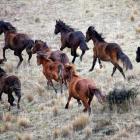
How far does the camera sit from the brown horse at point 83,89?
36.6 ft

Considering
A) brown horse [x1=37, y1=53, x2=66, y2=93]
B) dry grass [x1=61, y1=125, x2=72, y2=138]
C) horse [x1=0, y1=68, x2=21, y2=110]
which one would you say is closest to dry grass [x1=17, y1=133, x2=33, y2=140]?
dry grass [x1=61, y1=125, x2=72, y2=138]

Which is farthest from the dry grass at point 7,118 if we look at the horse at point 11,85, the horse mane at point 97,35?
the horse mane at point 97,35

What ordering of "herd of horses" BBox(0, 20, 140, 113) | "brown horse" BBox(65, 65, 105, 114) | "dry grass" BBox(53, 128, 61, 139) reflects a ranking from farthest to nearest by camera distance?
1. "herd of horses" BBox(0, 20, 140, 113)
2. "brown horse" BBox(65, 65, 105, 114)
3. "dry grass" BBox(53, 128, 61, 139)

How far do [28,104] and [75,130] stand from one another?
3106mm

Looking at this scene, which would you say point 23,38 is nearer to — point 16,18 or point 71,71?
point 71,71

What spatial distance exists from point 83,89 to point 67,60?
3.71 meters

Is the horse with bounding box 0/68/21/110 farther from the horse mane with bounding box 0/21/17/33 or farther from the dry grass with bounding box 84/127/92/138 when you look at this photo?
the horse mane with bounding box 0/21/17/33

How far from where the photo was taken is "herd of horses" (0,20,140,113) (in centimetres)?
1150

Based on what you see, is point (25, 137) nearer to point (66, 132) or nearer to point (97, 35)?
point (66, 132)

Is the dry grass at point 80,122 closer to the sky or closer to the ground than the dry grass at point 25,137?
closer to the sky

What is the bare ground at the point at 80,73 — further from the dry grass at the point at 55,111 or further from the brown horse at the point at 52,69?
the brown horse at the point at 52,69

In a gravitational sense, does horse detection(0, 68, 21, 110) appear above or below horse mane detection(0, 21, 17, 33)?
below

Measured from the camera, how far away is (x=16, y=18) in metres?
26.9

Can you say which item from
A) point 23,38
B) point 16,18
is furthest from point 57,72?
point 16,18
